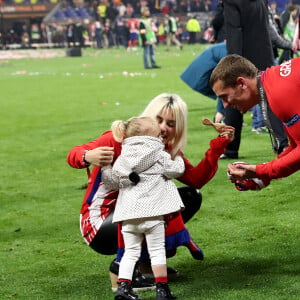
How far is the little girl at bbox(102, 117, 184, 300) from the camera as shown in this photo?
579cm

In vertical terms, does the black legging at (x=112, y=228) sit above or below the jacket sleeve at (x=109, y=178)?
below

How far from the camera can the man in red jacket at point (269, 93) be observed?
18.5ft

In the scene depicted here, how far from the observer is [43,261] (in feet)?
23.4

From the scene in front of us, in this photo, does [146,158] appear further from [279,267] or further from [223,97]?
[279,267]

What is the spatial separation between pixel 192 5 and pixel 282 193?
2183 inches

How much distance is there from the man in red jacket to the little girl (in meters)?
0.51

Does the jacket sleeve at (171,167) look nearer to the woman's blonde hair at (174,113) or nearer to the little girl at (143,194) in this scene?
the little girl at (143,194)

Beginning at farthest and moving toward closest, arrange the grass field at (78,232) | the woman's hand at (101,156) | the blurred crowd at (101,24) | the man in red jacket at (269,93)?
the blurred crowd at (101,24) < the grass field at (78,232) < the woman's hand at (101,156) < the man in red jacket at (269,93)

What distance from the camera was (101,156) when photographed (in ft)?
19.2

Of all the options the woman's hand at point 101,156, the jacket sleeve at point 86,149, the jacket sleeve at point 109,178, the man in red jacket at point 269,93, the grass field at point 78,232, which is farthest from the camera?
the grass field at point 78,232

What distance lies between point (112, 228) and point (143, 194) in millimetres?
511

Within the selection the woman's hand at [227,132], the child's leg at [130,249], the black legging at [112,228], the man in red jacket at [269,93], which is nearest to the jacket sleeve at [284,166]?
the man in red jacket at [269,93]

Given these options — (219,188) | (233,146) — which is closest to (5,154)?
(233,146)

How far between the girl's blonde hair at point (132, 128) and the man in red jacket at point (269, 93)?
470mm
